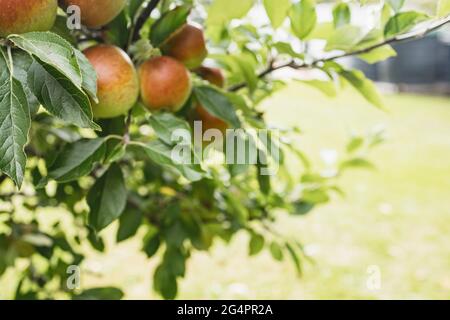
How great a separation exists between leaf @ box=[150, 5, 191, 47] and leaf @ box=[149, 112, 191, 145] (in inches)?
5.2

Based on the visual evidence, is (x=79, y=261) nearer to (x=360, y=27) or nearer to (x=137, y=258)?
(x=360, y=27)

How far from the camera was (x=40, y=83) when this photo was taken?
668 millimetres

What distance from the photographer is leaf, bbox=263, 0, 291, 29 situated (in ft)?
3.10

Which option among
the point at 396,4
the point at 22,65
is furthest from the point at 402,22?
the point at 22,65

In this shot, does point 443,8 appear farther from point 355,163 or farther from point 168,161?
point 355,163

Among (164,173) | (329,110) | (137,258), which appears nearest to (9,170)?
(164,173)

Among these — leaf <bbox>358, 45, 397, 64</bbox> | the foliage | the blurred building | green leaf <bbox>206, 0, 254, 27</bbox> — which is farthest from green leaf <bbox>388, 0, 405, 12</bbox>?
the blurred building

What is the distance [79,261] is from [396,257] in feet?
6.85

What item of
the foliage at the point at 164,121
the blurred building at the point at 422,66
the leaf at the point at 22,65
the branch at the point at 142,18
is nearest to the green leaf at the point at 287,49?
the foliage at the point at 164,121

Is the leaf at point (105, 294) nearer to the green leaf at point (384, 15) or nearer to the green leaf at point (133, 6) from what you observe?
the green leaf at point (133, 6)

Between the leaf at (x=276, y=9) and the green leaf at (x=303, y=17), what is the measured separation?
17 millimetres

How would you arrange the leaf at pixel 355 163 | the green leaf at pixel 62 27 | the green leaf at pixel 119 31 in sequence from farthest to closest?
the leaf at pixel 355 163 → the green leaf at pixel 119 31 → the green leaf at pixel 62 27

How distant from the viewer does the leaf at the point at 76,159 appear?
2.74ft

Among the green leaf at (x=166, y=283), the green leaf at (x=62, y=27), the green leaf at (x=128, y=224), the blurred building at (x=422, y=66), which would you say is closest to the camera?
the green leaf at (x=62, y=27)
